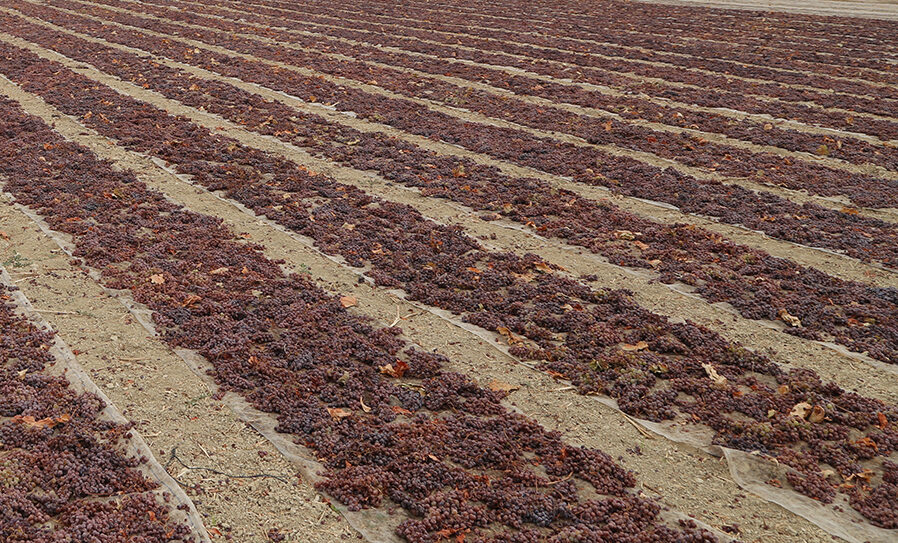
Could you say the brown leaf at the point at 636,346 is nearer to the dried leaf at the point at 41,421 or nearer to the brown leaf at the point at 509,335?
the brown leaf at the point at 509,335

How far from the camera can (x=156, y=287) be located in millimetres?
7312

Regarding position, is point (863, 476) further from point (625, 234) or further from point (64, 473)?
point (64, 473)

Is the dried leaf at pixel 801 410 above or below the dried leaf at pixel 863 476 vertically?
above

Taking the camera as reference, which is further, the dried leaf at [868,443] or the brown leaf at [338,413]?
the brown leaf at [338,413]

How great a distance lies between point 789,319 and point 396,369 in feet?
11.6

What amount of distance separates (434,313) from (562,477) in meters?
2.42

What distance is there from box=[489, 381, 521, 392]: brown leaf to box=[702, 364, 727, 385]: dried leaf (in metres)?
1.50

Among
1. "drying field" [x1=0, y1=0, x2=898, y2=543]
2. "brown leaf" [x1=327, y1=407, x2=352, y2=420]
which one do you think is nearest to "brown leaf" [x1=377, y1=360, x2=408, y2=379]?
"drying field" [x1=0, y1=0, x2=898, y2=543]

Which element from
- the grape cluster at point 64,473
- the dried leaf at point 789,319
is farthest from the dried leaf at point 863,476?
the grape cluster at point 64,473

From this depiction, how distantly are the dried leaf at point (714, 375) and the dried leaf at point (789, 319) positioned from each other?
3.93 ft

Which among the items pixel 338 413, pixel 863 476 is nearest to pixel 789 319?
pixel 863 476

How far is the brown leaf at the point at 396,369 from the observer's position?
6.16 m

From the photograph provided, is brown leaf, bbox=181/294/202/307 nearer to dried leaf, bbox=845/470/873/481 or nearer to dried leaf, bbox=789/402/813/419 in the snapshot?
dried leaf, bbox=789/402/813/419

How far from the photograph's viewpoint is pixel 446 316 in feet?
23.5
